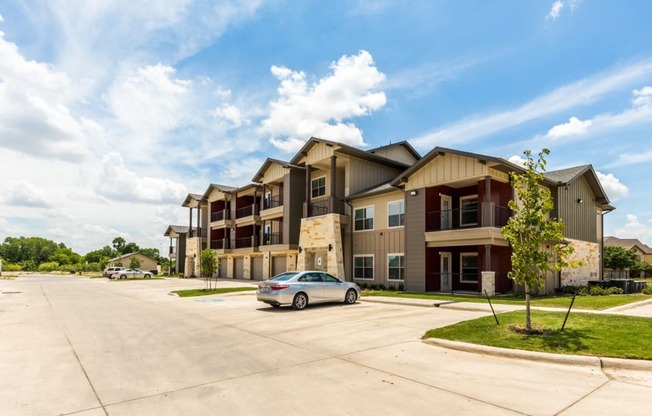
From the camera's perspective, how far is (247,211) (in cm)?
4075

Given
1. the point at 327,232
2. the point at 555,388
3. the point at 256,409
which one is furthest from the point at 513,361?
the point at 327,232

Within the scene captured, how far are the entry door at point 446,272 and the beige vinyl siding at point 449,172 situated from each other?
4.44 meters

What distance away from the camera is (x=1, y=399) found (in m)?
5.80

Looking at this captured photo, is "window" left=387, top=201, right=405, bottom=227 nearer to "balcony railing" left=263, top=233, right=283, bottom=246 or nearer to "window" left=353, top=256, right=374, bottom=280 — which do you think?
"window" left=353, top=256, right=374, bottom=280

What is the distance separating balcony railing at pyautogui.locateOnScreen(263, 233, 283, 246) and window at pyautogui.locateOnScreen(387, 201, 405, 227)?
11144mm

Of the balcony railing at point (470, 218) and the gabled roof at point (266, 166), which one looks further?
the gabled roof at point (266, 166)

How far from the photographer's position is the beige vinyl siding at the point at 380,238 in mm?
25062

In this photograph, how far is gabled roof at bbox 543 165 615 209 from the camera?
24594 mm

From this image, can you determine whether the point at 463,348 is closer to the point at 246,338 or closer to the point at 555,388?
the point at 555,388

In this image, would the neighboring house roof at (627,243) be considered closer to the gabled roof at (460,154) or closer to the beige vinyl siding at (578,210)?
the beige vinyl siding at (578,210)

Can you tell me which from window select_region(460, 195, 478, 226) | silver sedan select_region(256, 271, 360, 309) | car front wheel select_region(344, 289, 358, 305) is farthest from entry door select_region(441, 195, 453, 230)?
silver sedan select_region(256, 271, 360, 309)

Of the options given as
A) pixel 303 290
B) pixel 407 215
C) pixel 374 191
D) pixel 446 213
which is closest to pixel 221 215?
pixel 374 191

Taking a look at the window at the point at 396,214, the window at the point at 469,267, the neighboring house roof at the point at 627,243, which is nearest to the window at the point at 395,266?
the window at the point at 396,214

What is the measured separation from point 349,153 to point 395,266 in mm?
7994
